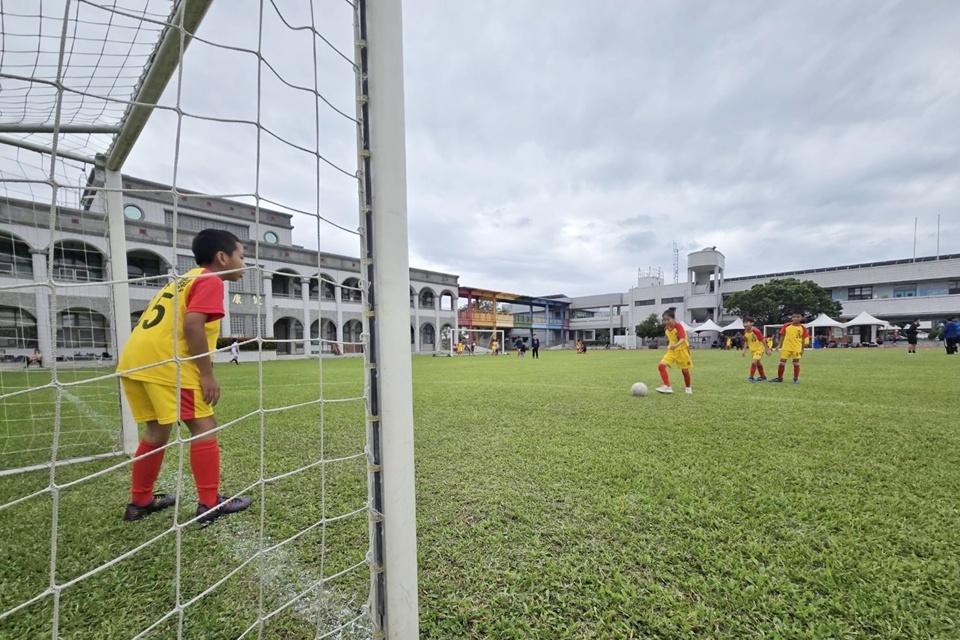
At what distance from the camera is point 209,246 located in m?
2.00

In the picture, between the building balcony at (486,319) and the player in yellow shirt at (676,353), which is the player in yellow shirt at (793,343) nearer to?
the player in yellow shirt at (676,353)

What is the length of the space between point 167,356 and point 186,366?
0.31ft

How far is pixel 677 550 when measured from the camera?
1748mm

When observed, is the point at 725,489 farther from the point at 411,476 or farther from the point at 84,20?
the point at 84,20

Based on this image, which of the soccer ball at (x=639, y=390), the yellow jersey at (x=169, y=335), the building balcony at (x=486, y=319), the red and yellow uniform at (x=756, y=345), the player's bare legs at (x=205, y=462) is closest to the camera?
the yellow jersey at (x=169, y=335)

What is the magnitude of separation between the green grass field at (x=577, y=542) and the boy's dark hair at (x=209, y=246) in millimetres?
1310

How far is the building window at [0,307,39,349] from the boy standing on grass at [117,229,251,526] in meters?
5.37

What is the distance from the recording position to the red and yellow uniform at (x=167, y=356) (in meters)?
1.92

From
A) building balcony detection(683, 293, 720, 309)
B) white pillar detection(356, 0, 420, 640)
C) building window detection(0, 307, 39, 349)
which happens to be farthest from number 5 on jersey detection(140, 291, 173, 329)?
building balcony detection(683, 293, 720, 309)

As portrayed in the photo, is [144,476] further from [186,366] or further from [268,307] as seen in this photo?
[268,307]

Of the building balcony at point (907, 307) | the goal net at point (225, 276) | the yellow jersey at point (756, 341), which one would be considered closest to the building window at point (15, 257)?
the goal net at point (225, 276)

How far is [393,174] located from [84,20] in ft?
6.97

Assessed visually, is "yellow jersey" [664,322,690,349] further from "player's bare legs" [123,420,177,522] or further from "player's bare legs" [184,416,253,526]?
"player's bare legs" [123,420,177,522]

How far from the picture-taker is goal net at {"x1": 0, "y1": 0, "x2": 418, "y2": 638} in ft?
3.85
